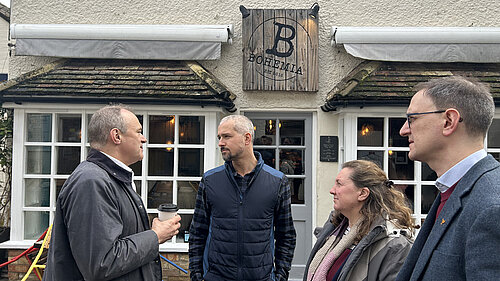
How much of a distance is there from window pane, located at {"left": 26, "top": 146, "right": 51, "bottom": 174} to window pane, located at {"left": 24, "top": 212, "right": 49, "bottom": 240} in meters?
0.58

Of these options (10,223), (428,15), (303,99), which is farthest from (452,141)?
(10,223)

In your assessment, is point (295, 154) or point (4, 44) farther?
point (4, 44)

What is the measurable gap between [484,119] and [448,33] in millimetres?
4095

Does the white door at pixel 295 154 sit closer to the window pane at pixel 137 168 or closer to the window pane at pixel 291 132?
the window pane at pixel 291 132

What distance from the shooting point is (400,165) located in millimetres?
4914

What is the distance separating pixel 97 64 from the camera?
5.17m

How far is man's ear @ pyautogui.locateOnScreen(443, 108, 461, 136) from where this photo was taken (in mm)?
1444

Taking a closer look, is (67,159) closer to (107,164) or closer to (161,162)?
(161,162)

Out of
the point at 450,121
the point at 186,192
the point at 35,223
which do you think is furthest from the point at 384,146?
the point at 35,223

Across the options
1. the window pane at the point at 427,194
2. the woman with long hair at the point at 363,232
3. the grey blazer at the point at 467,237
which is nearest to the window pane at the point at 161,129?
the woman with long hair at the point at 363,232

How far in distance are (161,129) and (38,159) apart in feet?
5.63

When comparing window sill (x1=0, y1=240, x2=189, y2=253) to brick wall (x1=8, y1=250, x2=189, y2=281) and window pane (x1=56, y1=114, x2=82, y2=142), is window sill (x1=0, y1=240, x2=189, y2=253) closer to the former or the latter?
brick wall (x1=8, y1=250, x2=189, y2=281)

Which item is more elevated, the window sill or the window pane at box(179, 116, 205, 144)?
the window pane at box(179, 116, 205, 144)

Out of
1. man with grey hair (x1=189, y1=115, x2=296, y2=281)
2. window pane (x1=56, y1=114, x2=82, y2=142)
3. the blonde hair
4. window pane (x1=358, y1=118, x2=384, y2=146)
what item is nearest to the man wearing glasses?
the blonde hair
